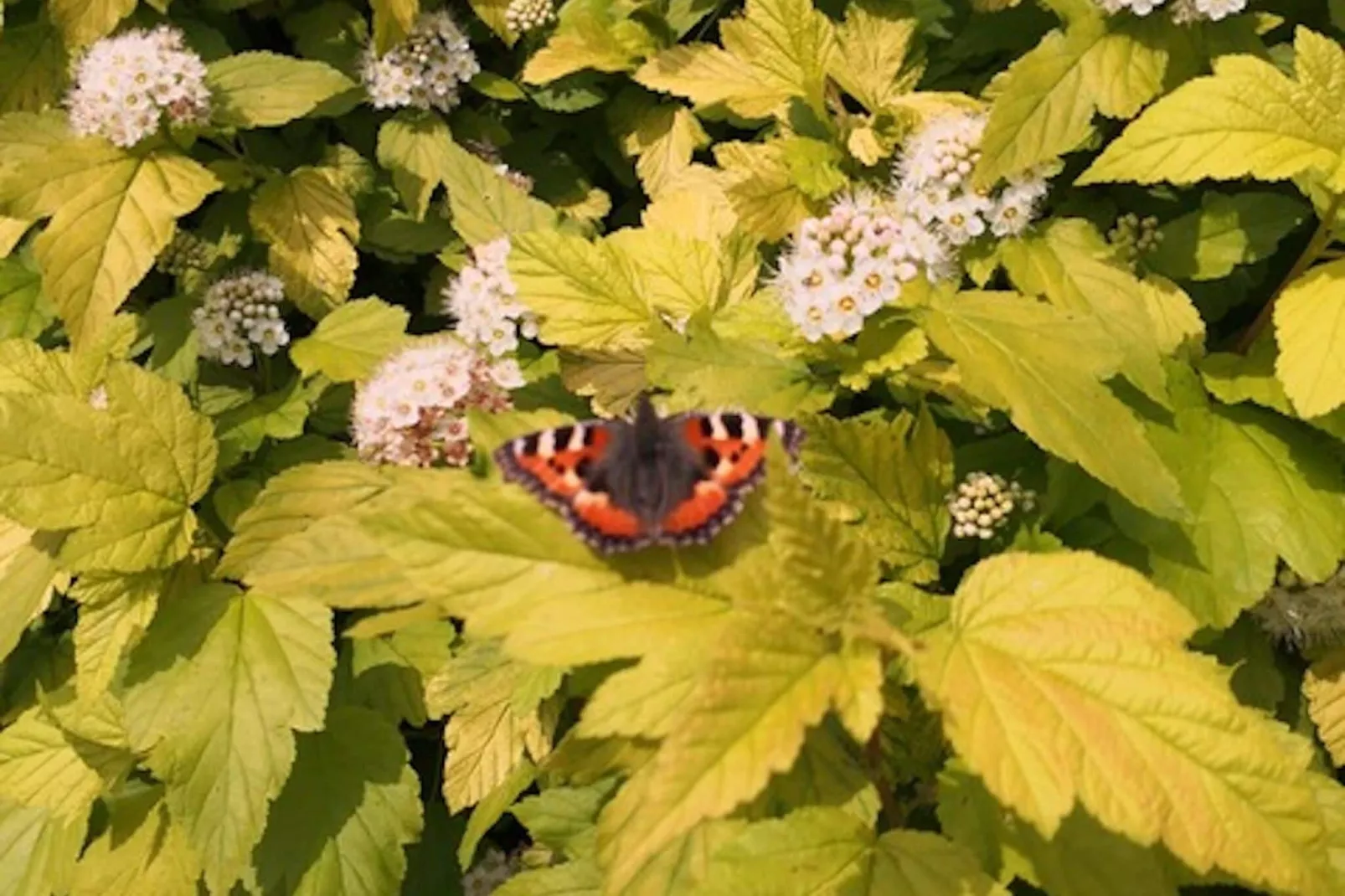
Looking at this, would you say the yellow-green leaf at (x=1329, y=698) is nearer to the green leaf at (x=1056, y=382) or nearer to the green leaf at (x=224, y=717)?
the green leaf at (x=1056, y=382)

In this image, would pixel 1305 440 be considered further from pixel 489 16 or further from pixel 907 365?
pixel 489 16

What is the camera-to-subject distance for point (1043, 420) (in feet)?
5.42

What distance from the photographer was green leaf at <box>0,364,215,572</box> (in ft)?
6.22

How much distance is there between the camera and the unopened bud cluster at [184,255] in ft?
8.68

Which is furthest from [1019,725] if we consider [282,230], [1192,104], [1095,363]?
[282,230]

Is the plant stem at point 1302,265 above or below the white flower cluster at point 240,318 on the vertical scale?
above

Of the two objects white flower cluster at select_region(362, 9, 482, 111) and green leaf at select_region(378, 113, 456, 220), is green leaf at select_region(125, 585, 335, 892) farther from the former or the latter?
white flower cluster at select_region(362, 9, 482, 111)

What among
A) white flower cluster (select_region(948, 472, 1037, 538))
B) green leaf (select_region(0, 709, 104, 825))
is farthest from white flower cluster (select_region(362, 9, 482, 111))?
white flower cluster (select_region(948, 472, 1037, 538))

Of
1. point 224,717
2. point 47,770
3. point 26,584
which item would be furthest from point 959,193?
point 47,770

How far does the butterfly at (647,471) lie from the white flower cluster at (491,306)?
0.67 meters

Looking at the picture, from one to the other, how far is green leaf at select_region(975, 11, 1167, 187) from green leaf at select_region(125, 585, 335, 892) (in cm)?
129

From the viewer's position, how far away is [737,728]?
1133 mm

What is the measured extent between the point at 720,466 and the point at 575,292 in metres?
0.64

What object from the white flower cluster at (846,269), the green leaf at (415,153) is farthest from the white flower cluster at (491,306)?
the green leaf at (415,153)
